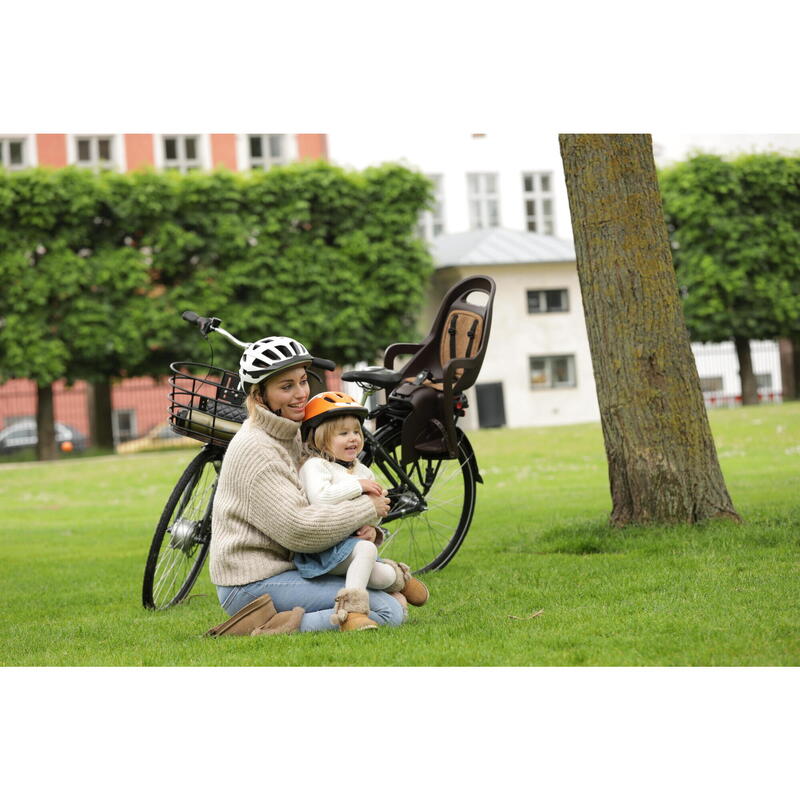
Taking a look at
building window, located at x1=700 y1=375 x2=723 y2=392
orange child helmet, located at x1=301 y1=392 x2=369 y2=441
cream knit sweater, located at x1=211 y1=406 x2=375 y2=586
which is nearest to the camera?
cream knit sweater, located at x1=211 y1=406 x2=375 y2=586

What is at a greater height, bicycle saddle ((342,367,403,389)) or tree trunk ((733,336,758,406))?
tree trunk ((733,336,758,406))

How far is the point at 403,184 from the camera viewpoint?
29.2 meters

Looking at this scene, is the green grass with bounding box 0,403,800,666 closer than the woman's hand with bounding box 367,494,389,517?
Yes

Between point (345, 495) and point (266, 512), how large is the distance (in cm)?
34

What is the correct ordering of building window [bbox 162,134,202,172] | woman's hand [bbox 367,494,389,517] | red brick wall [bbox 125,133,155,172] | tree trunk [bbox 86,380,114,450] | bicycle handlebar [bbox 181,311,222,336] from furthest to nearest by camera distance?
building window [bbox 162,134,202,172] < red brick wall [bbox 125,133,155,172] < tree trunk [bbox 86,380,114,450] < bicycle handlebar [bbox 181,311,222,336] < woman's hand [bbox 367,494,389,517]

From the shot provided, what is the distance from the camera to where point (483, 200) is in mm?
40781

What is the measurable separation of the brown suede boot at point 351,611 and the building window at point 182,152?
3494 centimetres

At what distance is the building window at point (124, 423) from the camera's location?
40.6 meters

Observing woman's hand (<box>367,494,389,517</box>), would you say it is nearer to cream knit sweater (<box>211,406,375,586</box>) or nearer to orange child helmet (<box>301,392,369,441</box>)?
cream knit sweater (<box>211,406,375,586</box>)

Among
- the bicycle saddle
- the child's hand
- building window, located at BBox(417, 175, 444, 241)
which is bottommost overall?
the child's hand

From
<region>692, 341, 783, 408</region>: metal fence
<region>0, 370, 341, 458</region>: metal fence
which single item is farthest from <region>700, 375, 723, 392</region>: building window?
<region>0, 370, 341, 458</region>: metal fence

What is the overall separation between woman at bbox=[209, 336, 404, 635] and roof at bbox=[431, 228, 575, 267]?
99.1ft

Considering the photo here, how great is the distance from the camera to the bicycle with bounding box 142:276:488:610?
6098 mm
